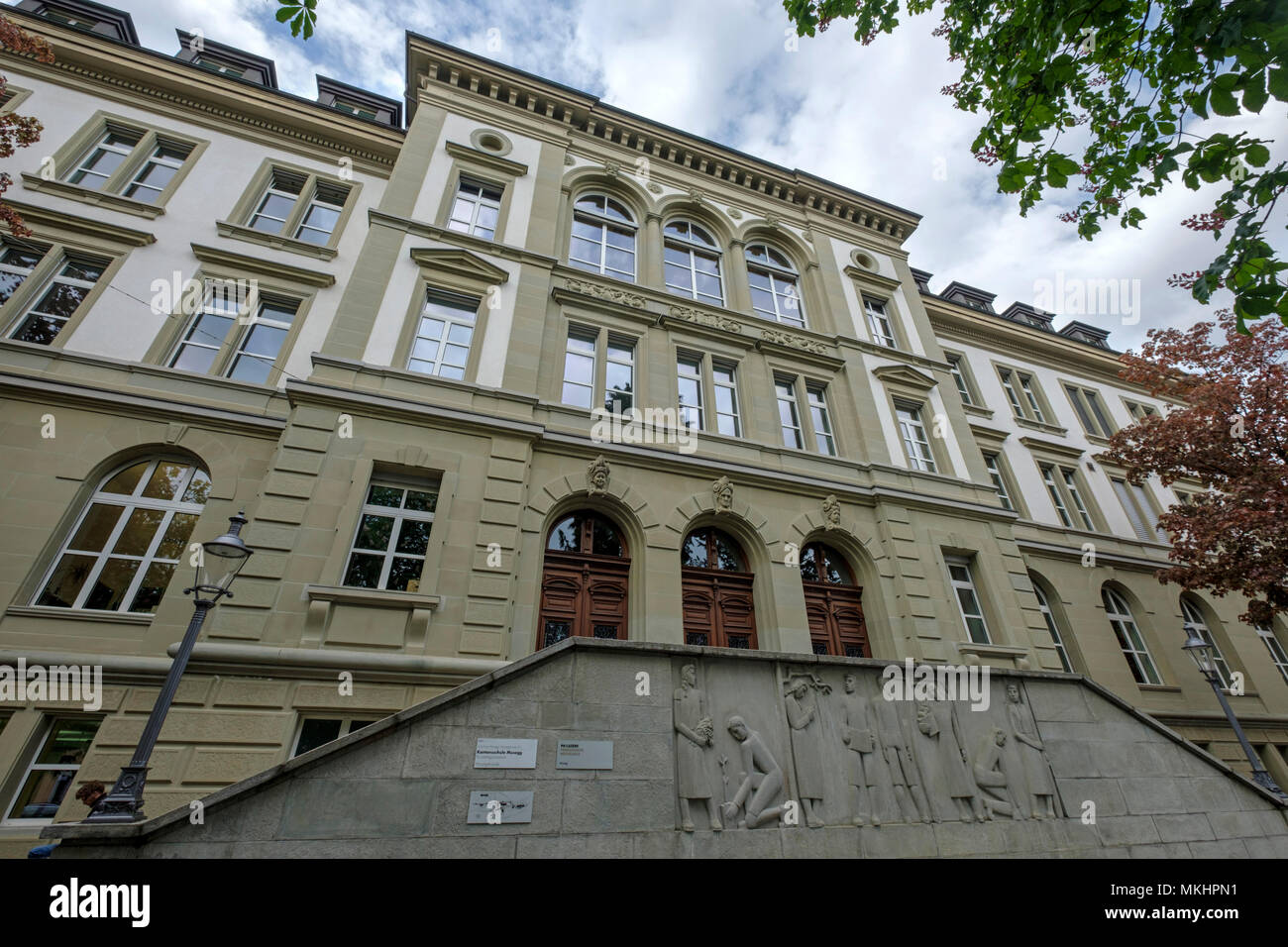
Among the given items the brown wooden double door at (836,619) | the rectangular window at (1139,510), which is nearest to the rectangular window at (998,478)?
the rectangular window at (1139,510)

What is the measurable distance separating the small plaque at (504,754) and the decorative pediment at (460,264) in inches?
401

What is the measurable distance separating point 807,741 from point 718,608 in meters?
5.35

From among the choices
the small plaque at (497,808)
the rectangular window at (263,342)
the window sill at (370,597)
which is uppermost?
the rectangular window at (263,342)

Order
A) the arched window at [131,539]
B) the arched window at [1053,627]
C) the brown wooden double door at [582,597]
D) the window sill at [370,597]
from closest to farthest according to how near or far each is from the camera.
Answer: the window sill at [370,597], the arched window at [131,539], the brown wooden double door at [582,597], the arched window at [1053,627]

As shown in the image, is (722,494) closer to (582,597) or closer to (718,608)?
(718,608)

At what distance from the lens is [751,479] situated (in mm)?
12117

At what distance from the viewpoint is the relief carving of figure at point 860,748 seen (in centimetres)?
560

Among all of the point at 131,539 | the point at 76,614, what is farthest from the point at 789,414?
the point at 76,614

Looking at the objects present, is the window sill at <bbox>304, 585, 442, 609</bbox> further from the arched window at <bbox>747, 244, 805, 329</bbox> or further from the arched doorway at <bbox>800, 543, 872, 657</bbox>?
the arched window at <bbox>747, 244, 805, 329</bbox>

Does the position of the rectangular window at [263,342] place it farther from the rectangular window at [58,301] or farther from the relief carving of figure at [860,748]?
the relief carving of figure at [860,748]

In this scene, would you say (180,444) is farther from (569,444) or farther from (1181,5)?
(1181,5)

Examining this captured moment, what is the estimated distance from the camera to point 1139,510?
1984cm

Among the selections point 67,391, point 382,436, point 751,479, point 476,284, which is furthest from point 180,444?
point 751,479

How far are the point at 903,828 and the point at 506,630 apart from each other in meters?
6.00
